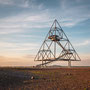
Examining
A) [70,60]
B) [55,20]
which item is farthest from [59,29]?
[70,60]

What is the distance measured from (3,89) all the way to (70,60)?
2818 centimetres

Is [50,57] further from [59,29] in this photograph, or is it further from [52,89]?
[52,89]

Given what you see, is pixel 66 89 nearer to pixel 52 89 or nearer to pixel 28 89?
pixel 52 89

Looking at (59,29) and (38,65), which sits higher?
(59,29)

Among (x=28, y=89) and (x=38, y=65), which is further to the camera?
(x=38, y=65)

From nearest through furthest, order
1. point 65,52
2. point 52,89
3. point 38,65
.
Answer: point 52,89 < point 65,52 < point 38,65

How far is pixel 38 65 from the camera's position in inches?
1550

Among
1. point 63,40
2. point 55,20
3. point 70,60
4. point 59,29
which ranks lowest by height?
point 70,60

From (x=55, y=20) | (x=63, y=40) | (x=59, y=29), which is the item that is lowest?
(x=63, y=40)

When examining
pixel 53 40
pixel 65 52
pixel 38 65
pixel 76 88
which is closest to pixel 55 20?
pixel 53 40

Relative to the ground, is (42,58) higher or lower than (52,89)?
higher

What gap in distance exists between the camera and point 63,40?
3644 cm

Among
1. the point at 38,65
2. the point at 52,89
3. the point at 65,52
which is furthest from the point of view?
the point at 38,65

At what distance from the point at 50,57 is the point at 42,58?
216 centimetres
